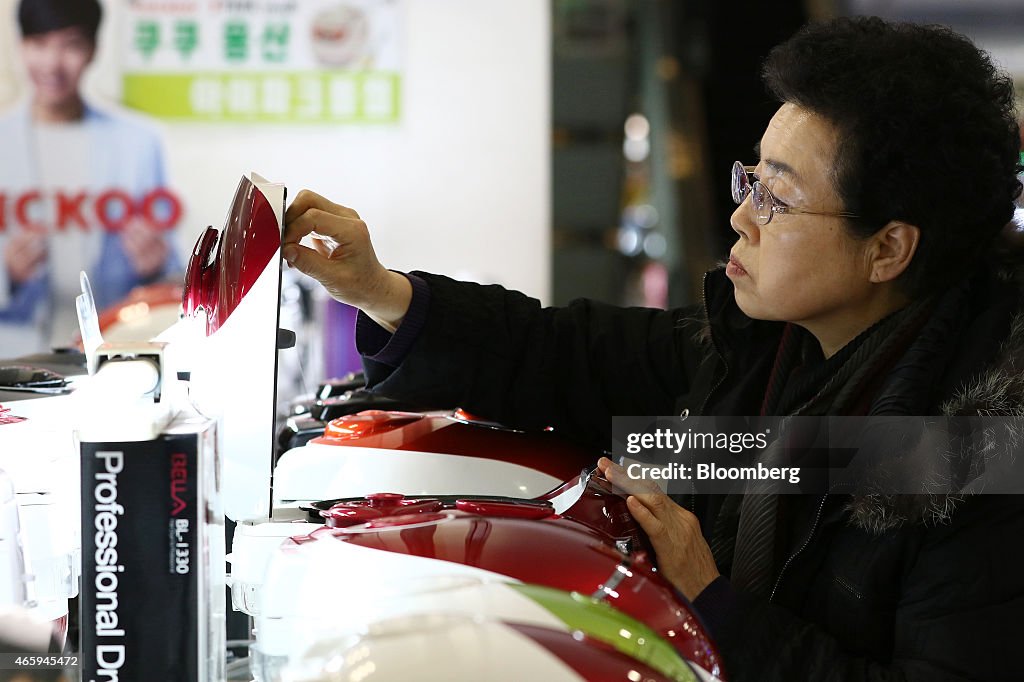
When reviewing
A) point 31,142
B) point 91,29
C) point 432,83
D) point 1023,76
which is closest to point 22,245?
point 31,142

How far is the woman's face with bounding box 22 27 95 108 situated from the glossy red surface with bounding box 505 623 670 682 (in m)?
3.39

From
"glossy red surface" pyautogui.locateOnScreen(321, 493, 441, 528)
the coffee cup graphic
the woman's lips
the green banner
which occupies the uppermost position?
the coffee cup graphic

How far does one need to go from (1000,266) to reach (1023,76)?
3604mm

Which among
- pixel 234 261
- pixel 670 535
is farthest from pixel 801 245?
pixel 234 261

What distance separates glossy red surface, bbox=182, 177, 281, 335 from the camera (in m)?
0.94

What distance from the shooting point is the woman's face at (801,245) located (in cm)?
124

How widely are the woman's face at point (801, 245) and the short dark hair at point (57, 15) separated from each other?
9.57 ft

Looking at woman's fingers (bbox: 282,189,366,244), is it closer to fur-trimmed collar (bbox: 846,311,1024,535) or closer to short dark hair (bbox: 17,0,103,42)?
fur-trimmed collar (bbox: 846,311,1024,535)

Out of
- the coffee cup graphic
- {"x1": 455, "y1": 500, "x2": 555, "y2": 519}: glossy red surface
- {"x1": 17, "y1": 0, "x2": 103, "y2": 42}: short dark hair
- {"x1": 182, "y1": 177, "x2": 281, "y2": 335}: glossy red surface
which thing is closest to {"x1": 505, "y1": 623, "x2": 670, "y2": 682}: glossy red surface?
{"x1": 455, "y1": 500, "x2": 555, "y2": 519}: glossy red surface

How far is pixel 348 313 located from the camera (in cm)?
331

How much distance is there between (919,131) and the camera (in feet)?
3.84

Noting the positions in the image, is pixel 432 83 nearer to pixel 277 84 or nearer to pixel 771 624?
pixel 277 84

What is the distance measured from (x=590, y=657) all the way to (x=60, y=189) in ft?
11.1

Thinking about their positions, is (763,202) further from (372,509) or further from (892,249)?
(372,509)
